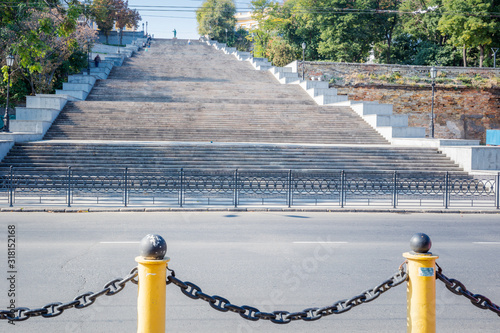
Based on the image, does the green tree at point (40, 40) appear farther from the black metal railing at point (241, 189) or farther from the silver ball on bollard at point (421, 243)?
the silver ball on bollard at point (421, 243)

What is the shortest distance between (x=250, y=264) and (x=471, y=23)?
40943 millimetres

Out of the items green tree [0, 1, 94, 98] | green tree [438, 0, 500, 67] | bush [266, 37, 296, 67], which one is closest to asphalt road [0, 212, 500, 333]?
green tree [0, 1, 94, 98]

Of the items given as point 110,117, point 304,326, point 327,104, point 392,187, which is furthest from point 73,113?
point 304,326

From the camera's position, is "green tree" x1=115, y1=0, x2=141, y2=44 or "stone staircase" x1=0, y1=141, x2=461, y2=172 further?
"green tree" x1=115, y1=0, x2=141, y2=44

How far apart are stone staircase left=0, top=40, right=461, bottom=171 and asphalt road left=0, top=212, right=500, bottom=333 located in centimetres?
745

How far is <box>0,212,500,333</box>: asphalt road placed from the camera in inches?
209

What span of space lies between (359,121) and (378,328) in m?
24.3

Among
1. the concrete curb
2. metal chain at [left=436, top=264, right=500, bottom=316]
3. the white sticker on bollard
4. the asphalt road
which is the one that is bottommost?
the asphalt road

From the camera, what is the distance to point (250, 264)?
299 inches

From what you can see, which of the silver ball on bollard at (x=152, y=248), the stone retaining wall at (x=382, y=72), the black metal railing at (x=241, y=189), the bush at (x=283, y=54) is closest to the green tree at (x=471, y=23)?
the stone retaining wall at (x=382, y=72)

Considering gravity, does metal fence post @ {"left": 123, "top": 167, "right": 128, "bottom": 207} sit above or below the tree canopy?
below

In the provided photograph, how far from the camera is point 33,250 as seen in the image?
8352 mm

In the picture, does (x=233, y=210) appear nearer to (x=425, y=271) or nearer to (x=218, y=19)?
(x=425, y=271)

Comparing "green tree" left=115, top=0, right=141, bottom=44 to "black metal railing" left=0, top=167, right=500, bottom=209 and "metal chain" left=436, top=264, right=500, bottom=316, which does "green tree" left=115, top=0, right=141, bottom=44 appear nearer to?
"black metal railing" left=0, top=167, right=500, bottom=209
